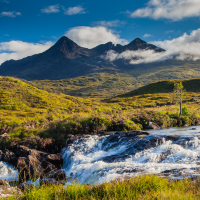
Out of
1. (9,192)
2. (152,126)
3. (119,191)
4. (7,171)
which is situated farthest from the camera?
(152,126)

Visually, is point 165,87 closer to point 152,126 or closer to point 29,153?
point 152,126

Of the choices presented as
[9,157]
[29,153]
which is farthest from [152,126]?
[9,157]

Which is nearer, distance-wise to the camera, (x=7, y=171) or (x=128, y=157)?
(x=128, y=157)

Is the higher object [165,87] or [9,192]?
[165,87]

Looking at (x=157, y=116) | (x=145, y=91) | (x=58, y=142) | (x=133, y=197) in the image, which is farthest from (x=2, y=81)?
(x=145, y=91)

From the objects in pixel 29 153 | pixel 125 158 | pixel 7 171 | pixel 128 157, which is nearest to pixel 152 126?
pixel 128 157

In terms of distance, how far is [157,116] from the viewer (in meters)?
29.3

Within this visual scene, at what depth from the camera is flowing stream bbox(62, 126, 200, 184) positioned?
9914 mm

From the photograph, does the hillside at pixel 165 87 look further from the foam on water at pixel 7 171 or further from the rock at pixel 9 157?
the foam on water at pixel 7 171

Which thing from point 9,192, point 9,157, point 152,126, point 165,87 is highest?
point 165,87

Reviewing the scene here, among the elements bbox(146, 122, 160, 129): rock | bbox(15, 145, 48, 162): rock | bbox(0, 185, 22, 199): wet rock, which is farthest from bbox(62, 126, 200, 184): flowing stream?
bbox(146, 122, 160, 129): rock

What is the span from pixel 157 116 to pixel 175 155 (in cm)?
1759

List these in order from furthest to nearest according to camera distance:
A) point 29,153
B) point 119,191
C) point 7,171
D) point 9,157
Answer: point 9,157
point 29,153
point 7,171
point 119,191

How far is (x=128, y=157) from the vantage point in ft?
44.4
